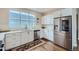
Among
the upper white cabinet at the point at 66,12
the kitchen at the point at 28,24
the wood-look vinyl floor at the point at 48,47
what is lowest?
the wood-look vinyl floor at the point at 48,47

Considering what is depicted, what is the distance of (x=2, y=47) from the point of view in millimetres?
1558

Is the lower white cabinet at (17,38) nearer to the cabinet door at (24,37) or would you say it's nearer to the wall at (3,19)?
the cabinet door at (24,37)

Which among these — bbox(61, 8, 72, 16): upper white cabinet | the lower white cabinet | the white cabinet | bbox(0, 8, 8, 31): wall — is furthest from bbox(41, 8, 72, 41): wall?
bbox(0, 8, 8, 31): wall

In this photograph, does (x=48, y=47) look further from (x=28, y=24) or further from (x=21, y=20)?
(x=21, y=20)

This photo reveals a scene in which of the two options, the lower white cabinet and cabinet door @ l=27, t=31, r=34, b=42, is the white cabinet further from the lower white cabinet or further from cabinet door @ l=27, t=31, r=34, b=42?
cabinet door @ l=27, t=31, r=34, b=42

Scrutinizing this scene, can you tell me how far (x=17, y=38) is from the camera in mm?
1585

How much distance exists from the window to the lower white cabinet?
4.5 inches

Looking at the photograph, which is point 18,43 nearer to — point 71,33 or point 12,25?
point 12,25

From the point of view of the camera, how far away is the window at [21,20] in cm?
157

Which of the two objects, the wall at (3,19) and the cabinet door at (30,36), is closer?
the wall at (3,19)

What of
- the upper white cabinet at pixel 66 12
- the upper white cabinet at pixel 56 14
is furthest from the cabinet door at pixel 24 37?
the upper white cabinet at pixel 66 12

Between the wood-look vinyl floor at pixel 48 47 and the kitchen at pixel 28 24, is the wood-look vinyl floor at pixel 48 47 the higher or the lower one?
the lower one

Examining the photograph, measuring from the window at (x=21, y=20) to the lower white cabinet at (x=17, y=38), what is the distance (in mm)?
114

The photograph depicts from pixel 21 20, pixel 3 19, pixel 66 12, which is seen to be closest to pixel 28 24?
pixel 21 20
